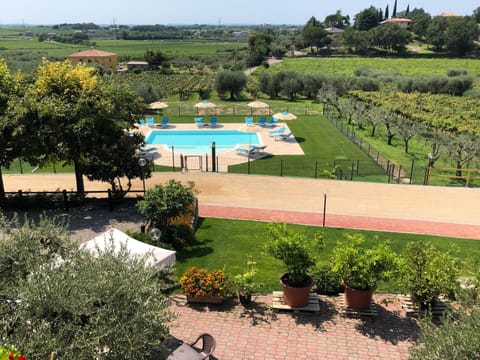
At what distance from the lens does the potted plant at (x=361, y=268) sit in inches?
384

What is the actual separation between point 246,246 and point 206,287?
4.04m

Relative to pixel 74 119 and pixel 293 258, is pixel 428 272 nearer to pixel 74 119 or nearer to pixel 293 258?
pixel 293 258

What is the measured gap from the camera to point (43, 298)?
6547 millimetres

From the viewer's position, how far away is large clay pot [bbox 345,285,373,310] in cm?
1042

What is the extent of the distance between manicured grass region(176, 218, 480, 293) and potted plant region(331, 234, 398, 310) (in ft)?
5.27

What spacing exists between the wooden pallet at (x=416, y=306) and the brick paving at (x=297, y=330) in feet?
0.60

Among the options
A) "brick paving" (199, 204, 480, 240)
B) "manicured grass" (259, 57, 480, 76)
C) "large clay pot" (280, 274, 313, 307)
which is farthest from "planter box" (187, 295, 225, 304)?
"manicured grass" (259, 57, 480, 76)

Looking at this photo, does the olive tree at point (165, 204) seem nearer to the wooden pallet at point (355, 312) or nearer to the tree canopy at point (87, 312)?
the wooden pallet at point (355, 312)

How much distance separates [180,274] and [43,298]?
249 inches

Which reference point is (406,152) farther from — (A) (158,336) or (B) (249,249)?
(A) (158,336)

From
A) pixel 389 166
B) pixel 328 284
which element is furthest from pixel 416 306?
pixel 389 166

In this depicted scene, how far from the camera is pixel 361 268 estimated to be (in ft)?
32.5

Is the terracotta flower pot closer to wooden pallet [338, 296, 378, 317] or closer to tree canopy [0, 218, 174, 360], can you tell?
wooden pallet [338, 296, 378, 317]

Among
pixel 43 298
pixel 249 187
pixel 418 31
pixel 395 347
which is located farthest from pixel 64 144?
pixel 418 31
